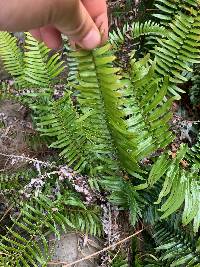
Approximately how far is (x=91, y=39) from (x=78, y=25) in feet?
0.59

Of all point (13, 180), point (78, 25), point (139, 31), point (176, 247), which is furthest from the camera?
point (139, 31)

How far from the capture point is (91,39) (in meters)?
1.74

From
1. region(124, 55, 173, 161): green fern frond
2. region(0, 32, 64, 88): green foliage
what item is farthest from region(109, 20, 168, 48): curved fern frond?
region(124, 55, 173, 161): green fern frond

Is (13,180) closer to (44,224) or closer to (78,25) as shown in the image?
(44,224)

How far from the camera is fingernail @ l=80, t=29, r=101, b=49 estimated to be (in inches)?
67.2

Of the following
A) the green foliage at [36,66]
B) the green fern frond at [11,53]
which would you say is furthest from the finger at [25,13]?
the green fern frond at [11,53]

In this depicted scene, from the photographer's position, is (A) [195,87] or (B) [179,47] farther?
(A) [195,87]

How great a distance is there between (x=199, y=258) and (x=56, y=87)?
5.21 feet

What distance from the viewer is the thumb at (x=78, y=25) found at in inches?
57.1

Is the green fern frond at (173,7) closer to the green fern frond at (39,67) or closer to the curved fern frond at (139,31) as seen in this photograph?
the curved fern frond at (139,31)

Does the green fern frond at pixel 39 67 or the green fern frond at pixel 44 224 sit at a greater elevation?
the green fern frond at pixel 39 67

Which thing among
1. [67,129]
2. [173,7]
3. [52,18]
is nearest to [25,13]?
[52,18]

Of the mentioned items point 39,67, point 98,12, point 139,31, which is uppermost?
point 98,12

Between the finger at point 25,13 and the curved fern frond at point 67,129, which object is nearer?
the finger at point 25,13
